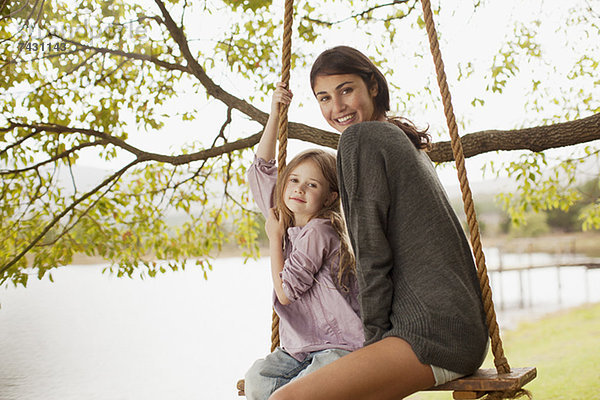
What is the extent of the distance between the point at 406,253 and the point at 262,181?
66 cm

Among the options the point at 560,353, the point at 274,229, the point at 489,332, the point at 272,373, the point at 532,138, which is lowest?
the point at 560,353

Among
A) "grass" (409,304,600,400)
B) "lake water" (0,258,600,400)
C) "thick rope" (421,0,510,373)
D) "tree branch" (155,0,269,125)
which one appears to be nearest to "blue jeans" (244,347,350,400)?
"thick rope" (421,0,510,373)

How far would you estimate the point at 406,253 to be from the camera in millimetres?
1426

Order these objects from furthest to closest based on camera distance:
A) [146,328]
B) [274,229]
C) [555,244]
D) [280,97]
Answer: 1. [555,244]
2. [146,328]
3. [280,97]
4. [274,229]

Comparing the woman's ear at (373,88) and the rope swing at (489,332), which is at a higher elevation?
the woman's ear at (373,88)

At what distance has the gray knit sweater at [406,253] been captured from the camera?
1.40 meters

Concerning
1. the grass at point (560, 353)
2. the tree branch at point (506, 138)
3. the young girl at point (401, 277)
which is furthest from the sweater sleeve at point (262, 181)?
the grass at point (560, 353)

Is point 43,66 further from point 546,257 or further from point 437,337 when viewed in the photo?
point 546,257

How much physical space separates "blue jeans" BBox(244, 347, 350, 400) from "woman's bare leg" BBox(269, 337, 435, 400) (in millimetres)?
261

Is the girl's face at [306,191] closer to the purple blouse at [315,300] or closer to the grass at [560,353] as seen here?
the purple blouse at [315,300]

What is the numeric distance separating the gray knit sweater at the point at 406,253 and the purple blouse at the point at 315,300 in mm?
191

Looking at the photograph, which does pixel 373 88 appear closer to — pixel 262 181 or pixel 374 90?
pixel 374 90

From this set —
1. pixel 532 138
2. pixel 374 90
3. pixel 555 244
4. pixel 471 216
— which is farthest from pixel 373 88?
pixel 555 244

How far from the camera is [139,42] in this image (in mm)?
4414
